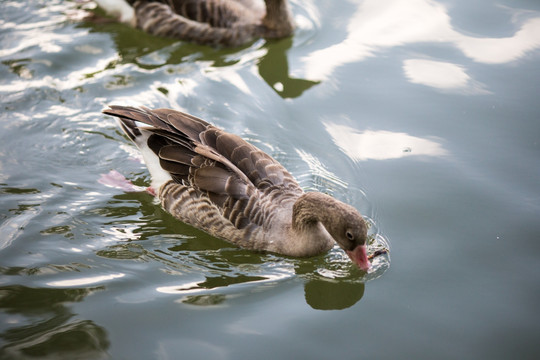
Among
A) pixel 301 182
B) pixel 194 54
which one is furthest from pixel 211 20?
pixel 301 182

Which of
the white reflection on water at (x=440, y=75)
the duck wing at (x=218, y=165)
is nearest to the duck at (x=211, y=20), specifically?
the white reflection on water at (x=440, y=75)

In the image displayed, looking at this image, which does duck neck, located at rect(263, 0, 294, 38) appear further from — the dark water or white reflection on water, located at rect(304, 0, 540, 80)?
white reflection on water, located at rect(304, 0, 540, 80)

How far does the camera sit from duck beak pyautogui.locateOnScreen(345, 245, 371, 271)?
613 centimetres

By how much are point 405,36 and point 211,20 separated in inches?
117

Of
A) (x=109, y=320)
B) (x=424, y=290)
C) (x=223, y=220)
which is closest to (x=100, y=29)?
(x=223, y=220)

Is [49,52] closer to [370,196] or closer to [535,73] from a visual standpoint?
[370,196]

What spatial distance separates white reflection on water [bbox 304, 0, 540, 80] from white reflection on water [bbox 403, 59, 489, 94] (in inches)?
18.2

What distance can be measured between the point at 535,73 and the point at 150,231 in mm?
5742

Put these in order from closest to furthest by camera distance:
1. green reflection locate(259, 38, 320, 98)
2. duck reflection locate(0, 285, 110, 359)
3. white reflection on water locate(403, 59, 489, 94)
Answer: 1. duck reflection locate(0, 285, 110, 359)
2. white reflection on water locate(403, 59, 489, 94)
3. green reflection locate(259, 38, 320, 98)

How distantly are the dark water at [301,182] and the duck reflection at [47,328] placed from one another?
16 mm

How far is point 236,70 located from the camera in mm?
9617

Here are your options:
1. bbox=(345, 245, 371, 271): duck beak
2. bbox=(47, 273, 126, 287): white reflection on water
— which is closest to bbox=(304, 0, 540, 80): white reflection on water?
bbox=(345, 245, 371, 271): duck beak

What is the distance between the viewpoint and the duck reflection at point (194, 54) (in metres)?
9.58

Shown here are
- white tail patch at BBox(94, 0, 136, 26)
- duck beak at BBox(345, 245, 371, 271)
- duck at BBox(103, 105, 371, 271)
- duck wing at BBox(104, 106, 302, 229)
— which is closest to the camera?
duck beak at BBox(345, 245, 371, 271)
